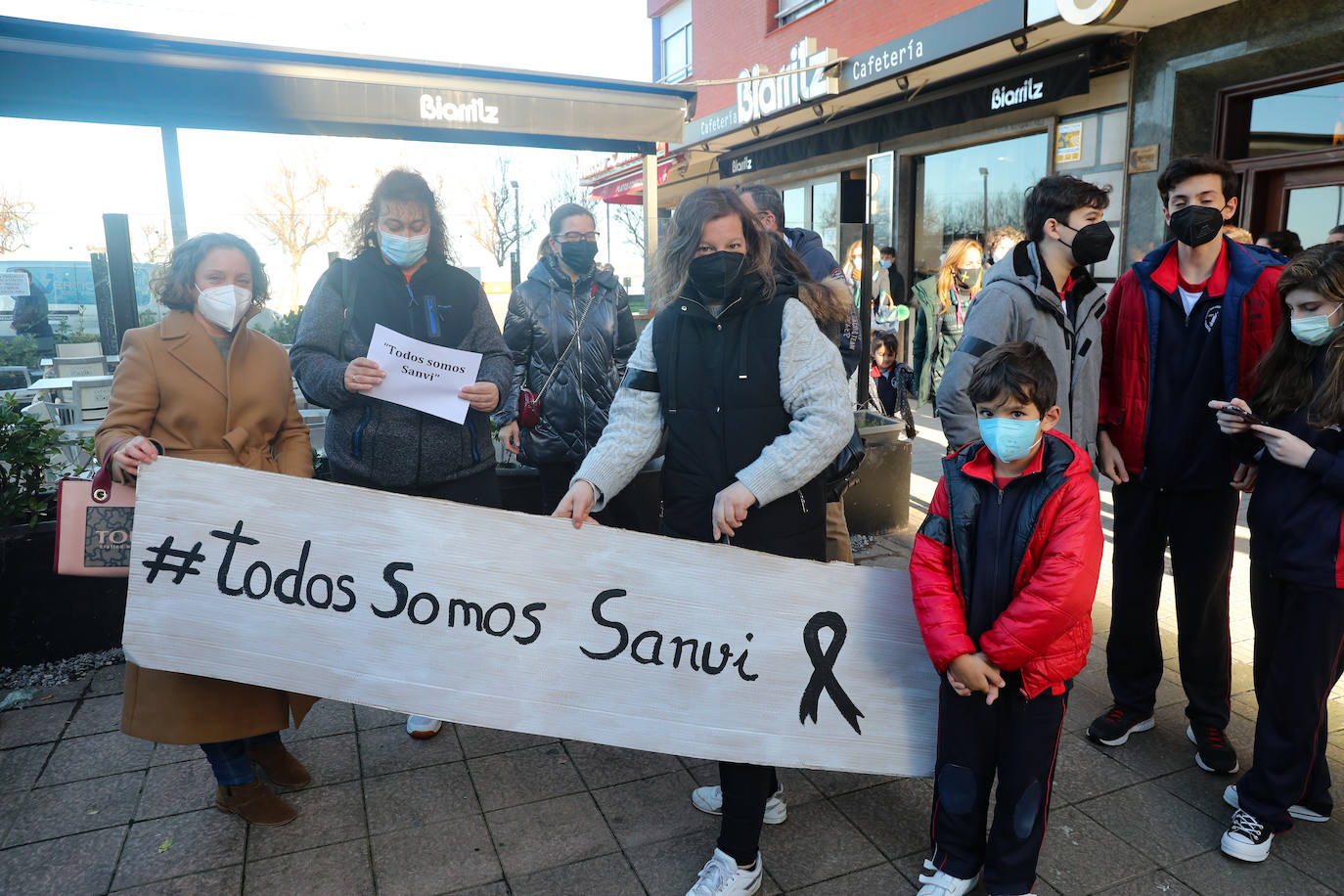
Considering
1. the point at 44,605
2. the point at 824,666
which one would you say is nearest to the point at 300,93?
the point at 44,605

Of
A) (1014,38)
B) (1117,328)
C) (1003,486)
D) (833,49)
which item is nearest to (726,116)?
(833,49)

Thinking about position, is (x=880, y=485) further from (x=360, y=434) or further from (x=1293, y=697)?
(x=360, y=434)

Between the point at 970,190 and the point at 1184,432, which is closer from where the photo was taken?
the point at 1184,432

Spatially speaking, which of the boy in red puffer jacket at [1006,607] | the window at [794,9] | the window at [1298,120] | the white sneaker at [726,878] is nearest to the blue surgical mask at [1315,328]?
the boy in red puffer jacket at [1006,607]

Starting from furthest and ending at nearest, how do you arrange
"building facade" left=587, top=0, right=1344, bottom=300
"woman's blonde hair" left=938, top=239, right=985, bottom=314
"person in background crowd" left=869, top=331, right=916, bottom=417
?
1. "person in background crowd" left=869, top=331, right=916, bottom=417
2. "woman's blonde hair" left=938, top=239, right=985, bottom=314
3. "building facade" left=587, top=0, right=1344, bottom=300

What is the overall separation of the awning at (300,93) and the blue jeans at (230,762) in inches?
146

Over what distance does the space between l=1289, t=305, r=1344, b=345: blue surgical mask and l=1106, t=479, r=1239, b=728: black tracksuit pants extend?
654 mm

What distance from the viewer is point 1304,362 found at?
2527mm

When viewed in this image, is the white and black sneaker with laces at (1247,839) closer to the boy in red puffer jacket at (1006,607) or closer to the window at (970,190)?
the boy in red puffer jacket at (1006,607)

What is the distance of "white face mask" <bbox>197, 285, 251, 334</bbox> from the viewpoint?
105 inches

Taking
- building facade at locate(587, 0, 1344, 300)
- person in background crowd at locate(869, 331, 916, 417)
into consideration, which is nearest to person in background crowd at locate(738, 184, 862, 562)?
building facade at locate(587, 0, 1344, 300)

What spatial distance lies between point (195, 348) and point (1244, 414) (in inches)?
127

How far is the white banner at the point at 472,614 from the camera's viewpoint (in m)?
2.32

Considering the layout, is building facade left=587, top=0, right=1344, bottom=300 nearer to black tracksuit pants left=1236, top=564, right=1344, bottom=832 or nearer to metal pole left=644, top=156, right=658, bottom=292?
metal pole left=644, top=156, right=658, bottom=292
